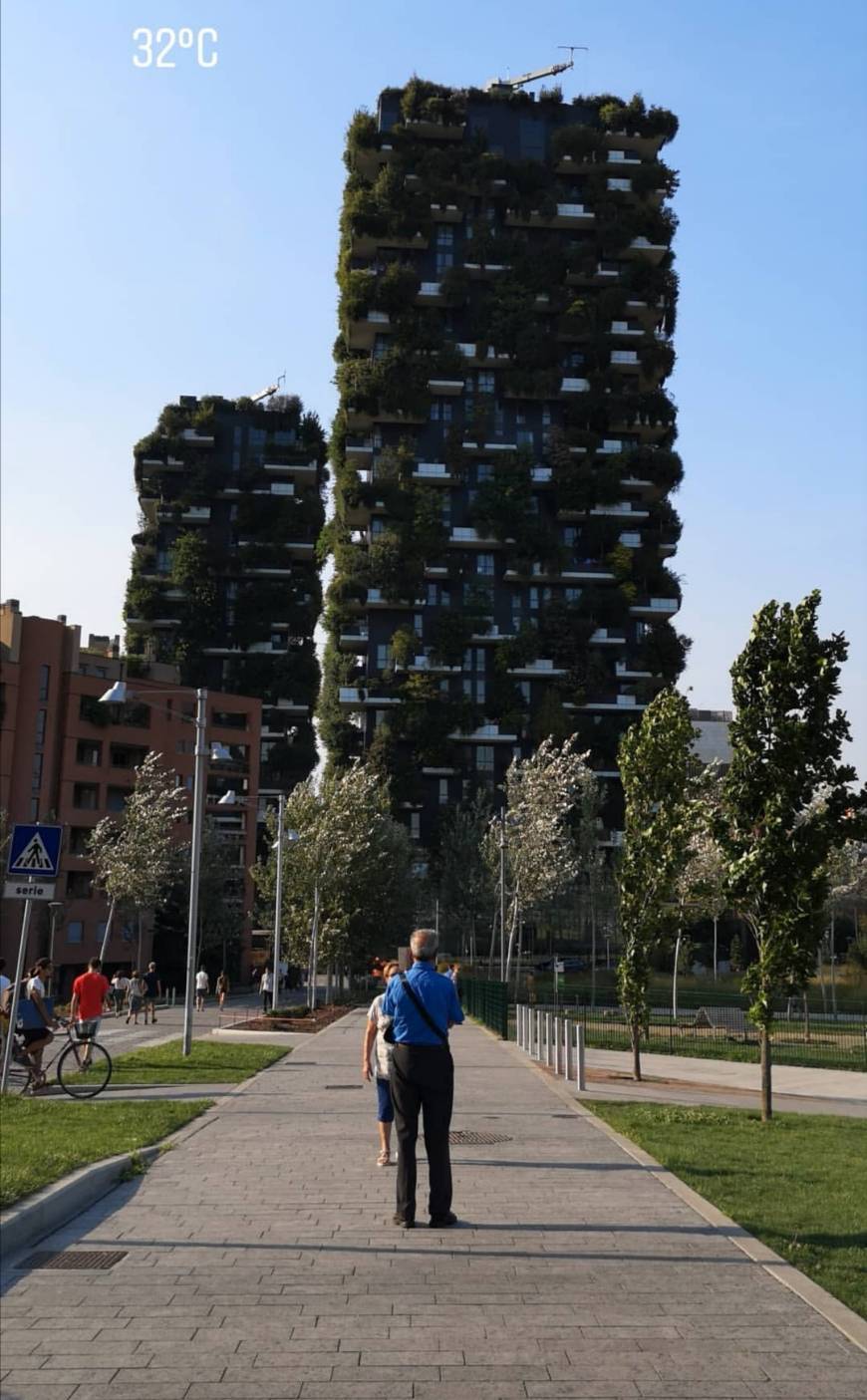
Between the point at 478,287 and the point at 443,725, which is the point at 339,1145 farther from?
the point at 478,287

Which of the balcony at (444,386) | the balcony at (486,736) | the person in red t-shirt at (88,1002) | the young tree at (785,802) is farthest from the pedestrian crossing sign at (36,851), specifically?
the balcony at (444,386)

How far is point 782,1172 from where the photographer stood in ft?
38.4

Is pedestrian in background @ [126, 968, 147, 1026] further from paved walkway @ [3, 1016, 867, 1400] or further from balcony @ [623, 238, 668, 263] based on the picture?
balcony @ [623, 238, 668, 263]

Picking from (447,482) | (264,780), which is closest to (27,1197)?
(447,482)

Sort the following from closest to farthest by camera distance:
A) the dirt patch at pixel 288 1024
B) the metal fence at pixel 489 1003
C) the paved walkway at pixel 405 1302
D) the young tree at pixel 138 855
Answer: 1. the paved walkway at pixel 405 1302
2. the metal fence at pixel 489 1003
3. the dirt patch at pixel 288 1024
4. the young tree at pixel 138 855

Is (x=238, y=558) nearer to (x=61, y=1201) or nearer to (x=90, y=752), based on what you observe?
(x=90, y=752)

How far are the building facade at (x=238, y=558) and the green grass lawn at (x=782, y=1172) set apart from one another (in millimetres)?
85687

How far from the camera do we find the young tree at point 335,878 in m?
49.3

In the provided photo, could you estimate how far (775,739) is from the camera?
1758 cm

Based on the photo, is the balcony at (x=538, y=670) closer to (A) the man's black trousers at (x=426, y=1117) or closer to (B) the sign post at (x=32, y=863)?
(B) the sign post at (x=32, y=863)

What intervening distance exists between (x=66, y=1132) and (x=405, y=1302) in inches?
267

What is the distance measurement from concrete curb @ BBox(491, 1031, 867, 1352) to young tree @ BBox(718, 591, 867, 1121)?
15.2 ft

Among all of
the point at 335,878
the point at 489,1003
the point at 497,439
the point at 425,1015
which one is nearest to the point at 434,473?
the point at 497,439

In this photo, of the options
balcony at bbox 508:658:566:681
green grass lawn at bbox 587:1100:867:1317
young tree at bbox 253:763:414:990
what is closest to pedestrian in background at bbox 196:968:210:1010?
young tree at bbox 253:763:414:990
